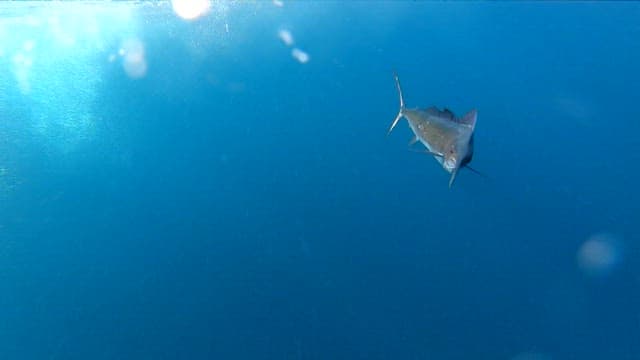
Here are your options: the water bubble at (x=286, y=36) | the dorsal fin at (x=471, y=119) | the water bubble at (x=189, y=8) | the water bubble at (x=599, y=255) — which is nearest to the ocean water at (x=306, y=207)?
the water bubble at (x=599, y=255)

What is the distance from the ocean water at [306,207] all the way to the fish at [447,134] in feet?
30.8

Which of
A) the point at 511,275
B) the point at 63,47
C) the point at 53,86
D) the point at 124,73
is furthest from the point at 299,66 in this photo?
the point at 511,275

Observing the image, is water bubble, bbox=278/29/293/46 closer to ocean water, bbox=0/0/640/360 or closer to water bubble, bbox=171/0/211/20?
ocean water, bbox=0/0/640/360

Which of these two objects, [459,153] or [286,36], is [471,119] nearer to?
[459,153]

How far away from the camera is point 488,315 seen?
14.4 meters

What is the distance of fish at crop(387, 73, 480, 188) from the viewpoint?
5.05m

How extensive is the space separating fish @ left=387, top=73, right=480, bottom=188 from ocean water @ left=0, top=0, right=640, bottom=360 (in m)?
9.39

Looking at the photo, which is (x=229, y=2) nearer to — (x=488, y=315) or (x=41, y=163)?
(x=41, y=163)

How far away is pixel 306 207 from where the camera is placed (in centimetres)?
1780

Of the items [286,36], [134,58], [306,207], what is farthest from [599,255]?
[134,58]

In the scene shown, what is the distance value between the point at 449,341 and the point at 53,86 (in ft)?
99.0

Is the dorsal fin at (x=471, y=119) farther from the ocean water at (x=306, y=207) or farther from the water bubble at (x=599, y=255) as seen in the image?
the water bubble at (x=599, y=255)

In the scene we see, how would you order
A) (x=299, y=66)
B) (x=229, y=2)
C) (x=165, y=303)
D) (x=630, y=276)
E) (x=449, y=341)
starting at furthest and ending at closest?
(x=229, y=2)
(x=299, y=66)
(x=630, y=276)
(x=165, y=303)
(x=449, y=341)

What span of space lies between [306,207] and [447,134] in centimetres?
1261
